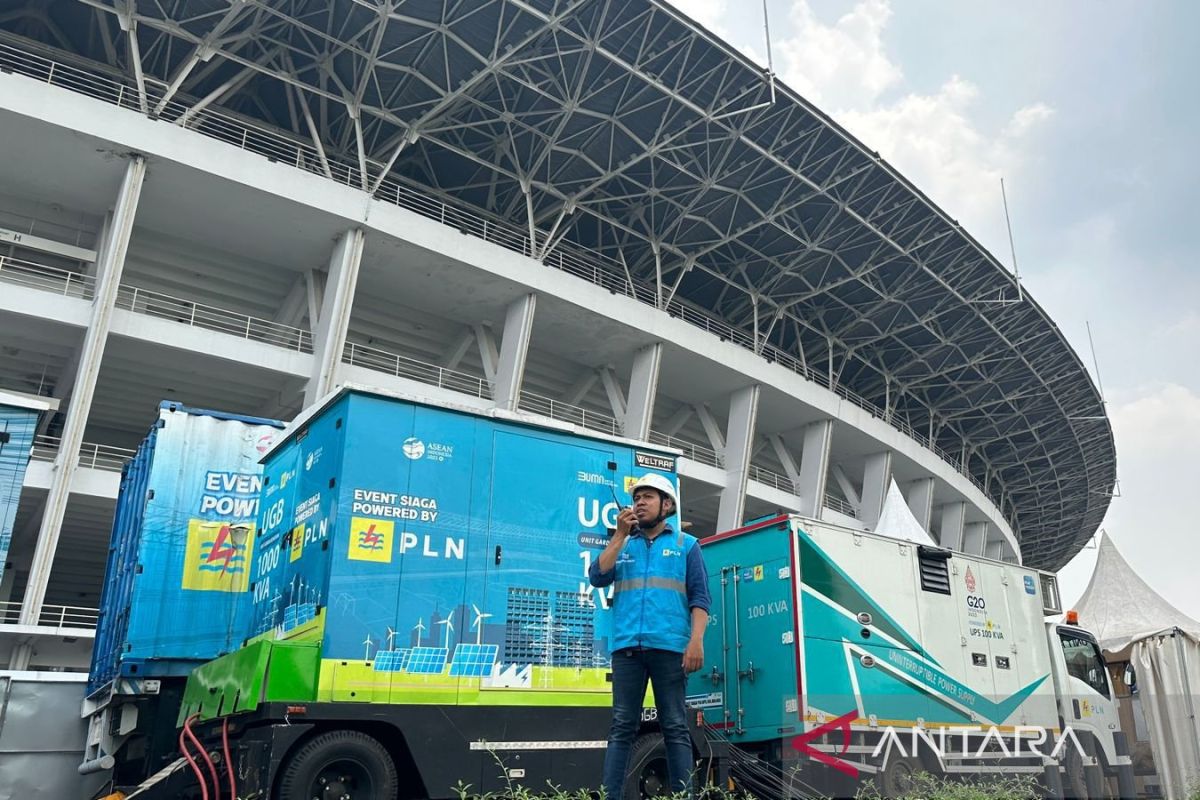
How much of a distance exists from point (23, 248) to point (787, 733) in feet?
72.0

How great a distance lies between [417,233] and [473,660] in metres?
18.6

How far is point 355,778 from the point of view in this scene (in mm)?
7188

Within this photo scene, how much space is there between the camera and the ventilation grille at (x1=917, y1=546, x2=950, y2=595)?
1215 centimetres

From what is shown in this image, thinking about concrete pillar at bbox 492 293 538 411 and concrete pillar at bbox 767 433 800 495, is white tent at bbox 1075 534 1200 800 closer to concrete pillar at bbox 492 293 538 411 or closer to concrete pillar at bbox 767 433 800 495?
concrete pillar at bbox 492 293 538 411

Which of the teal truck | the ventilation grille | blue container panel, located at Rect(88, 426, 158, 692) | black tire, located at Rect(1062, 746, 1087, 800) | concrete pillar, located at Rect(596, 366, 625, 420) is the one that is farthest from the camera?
concrete pillar, located at Rect(596, 366, 625, 420)

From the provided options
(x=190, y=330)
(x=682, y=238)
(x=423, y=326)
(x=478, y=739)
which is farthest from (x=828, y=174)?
(x=478, y=739)

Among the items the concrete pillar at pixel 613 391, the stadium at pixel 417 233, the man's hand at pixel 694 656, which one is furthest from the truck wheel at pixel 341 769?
the concrete pillar at pixel 613 391

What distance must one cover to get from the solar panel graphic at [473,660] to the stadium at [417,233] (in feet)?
46.9

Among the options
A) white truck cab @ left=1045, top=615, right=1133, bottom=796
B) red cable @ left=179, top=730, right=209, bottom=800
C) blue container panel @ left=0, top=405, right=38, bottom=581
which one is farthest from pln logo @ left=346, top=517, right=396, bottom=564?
white truck cab @ left=1045, top=615, right=1133, bottom=796

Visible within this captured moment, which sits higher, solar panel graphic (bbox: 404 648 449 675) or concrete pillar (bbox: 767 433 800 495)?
concrete pillar (bbox: 767 433 800 495)

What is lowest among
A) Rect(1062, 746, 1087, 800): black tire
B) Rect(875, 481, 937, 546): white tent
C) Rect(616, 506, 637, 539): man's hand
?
Rect(1062, 746, 1087, 800): black tire

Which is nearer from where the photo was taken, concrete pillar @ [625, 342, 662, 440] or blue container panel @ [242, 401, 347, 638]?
blue container panel @ [242, 401, 347, 638]

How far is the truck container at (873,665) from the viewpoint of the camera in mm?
10438

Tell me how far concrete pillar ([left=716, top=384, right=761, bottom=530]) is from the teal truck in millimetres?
20435
